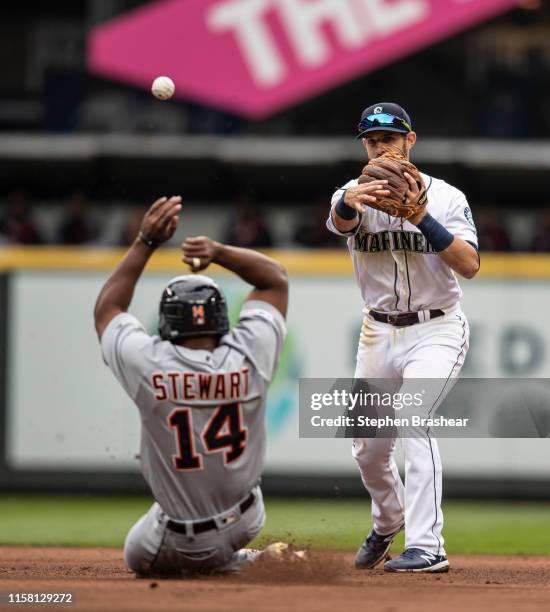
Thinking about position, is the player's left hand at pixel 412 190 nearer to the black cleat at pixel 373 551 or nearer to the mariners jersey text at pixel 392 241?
the mariners jersey text at pixel 392 241

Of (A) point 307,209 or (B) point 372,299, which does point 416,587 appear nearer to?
(B) point 372,299

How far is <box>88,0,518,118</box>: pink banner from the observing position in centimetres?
1443

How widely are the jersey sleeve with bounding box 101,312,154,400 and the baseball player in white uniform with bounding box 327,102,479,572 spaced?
1.35 m

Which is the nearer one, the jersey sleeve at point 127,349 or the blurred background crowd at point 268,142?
the jersey sleeve at point 127,349

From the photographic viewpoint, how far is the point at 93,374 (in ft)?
40.2

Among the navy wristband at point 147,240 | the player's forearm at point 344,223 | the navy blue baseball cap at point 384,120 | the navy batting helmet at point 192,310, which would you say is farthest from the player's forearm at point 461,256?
the navy wristband at point 147,240

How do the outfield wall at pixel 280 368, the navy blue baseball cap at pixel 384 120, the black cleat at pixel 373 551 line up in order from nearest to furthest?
1. the navy blue baseball cap at pixel 384 120
2. the black cleat at pixel 373 551
3. the outfield wall at pixel 280 368

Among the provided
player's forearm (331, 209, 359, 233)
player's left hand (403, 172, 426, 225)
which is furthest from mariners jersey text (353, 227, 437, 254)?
player's left hand (403, 172, 426, 225)

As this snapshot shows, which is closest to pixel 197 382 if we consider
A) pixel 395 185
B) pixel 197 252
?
pixel 197 252

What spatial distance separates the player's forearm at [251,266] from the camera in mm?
5121

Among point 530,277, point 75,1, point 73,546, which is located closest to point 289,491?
point 530,277

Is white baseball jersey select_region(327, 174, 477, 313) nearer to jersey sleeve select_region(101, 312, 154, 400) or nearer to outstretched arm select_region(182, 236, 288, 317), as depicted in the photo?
outstretched arm select_region(182, 236, 288, 317)

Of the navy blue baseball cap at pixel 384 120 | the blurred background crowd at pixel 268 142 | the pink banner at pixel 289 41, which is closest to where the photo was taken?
the navy blue baseball cap at pixel 384 120

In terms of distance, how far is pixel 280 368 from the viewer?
12172 millimetres
